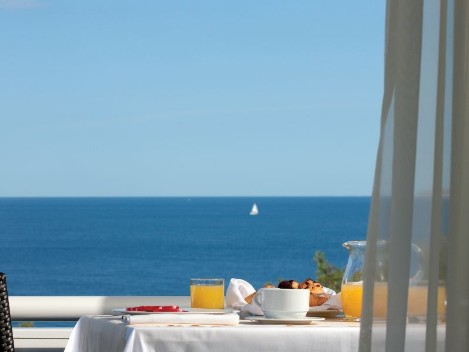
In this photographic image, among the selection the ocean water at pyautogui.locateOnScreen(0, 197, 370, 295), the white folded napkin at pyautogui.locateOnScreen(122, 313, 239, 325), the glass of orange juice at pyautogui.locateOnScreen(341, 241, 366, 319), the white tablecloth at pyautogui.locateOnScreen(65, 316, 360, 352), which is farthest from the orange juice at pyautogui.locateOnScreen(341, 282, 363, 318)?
the ocean water at pyautogui.locateOnScreen(0, 197, 370, 295)

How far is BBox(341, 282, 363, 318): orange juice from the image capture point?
2080mm

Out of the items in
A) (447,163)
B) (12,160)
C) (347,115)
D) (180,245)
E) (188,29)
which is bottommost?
(447,163)

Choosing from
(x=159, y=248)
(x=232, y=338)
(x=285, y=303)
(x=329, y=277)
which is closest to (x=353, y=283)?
(x=285, y=303)

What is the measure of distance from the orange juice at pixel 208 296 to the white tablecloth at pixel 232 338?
300mm

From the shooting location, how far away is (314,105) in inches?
1839

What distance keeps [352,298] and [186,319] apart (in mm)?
354

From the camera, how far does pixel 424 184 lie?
4.04ft

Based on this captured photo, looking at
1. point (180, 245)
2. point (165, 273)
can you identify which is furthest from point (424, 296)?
point (180, 245)

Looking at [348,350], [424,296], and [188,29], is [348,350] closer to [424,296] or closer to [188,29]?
[424,296]

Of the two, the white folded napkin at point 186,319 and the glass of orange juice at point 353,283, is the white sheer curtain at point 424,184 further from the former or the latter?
the glass of orange juice at point 353,283

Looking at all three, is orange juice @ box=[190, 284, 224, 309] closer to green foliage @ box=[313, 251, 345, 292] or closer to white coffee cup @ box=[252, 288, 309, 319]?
white coffee cup @ box=[252, 288, 309, 319]

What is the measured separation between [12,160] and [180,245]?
8.45m

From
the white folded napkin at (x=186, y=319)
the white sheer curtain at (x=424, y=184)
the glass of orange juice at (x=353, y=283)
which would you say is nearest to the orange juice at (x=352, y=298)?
the glass of orange juice at (x=353, y=283)

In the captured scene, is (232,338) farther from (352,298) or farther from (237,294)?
(237,294)
